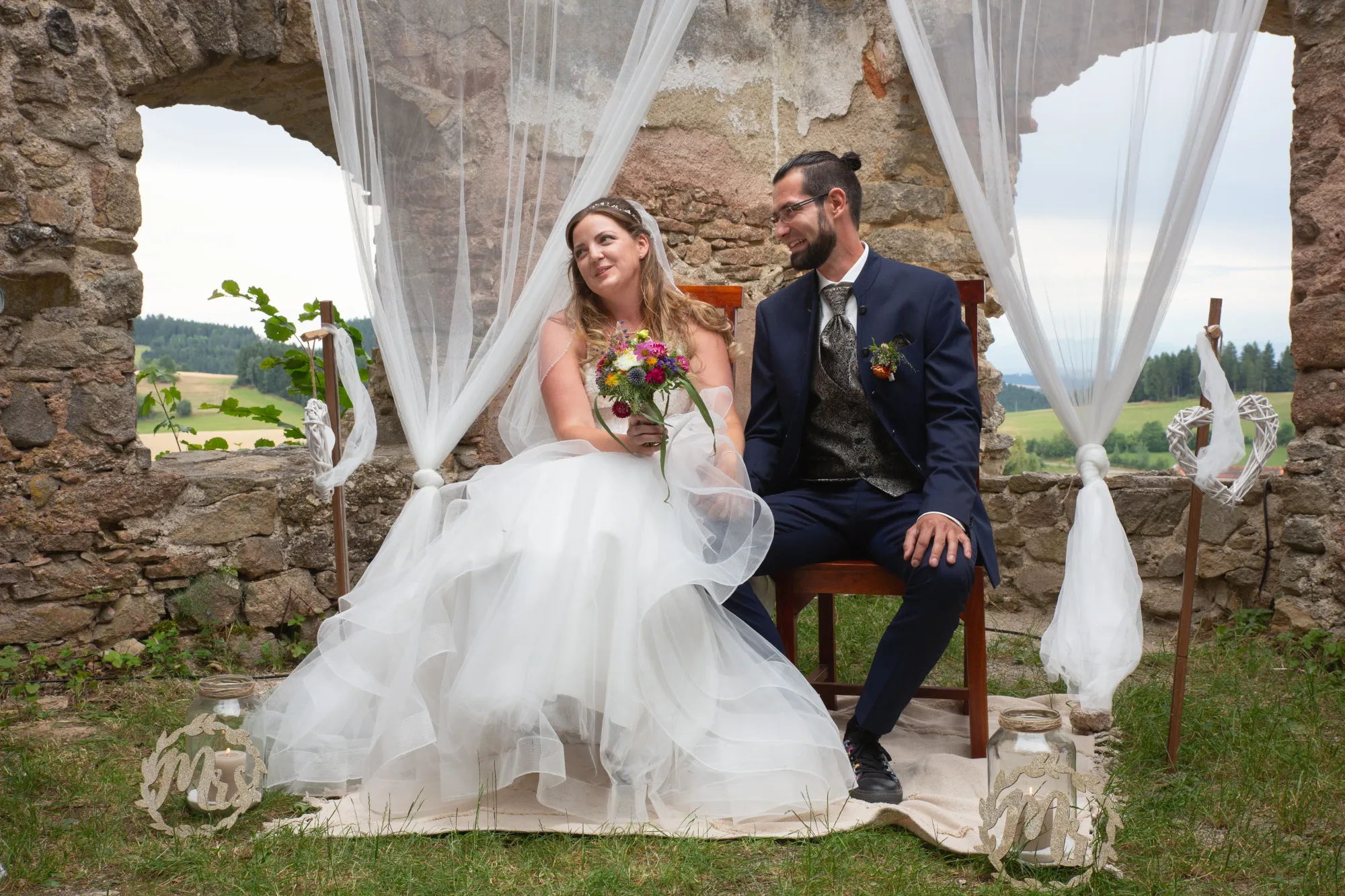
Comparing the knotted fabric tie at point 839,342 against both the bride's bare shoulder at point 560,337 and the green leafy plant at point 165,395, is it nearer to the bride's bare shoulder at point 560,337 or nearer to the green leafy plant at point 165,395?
the bride's bare shoulder at point 560,337

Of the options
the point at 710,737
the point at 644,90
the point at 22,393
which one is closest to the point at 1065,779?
the point at 710,737

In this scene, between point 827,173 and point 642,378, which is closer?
point 642,378

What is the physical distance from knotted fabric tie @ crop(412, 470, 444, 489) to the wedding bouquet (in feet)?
1.67

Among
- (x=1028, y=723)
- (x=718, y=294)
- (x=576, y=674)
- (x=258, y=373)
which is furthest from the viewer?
(x=258, y=373)

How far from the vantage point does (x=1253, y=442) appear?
116 inches

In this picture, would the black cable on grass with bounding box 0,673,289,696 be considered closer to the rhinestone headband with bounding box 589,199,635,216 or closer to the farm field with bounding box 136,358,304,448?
the farm field with bounding box 136,358,304,448

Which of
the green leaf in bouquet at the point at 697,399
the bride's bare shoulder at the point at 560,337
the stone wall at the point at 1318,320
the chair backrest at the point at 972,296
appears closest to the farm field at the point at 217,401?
the bride's bare shoulder at the point at 560,337

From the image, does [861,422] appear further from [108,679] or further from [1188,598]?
[108,679]

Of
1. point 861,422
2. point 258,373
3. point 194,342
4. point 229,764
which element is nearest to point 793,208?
point 861,422

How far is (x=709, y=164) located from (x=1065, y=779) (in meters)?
3.06

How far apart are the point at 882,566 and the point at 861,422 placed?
1.45 ft

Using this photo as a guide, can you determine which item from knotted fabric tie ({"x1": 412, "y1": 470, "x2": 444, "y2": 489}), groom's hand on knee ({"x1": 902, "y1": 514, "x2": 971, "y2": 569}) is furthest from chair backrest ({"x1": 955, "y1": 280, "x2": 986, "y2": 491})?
knotted fabric tie ({"x1": 412, "y1": 470, "x2": 444, "y2": 489})

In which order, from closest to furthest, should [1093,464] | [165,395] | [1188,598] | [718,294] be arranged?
[1188,598], [1093,464], [718,294], [165,395]

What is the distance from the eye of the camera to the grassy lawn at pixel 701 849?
2328mm
